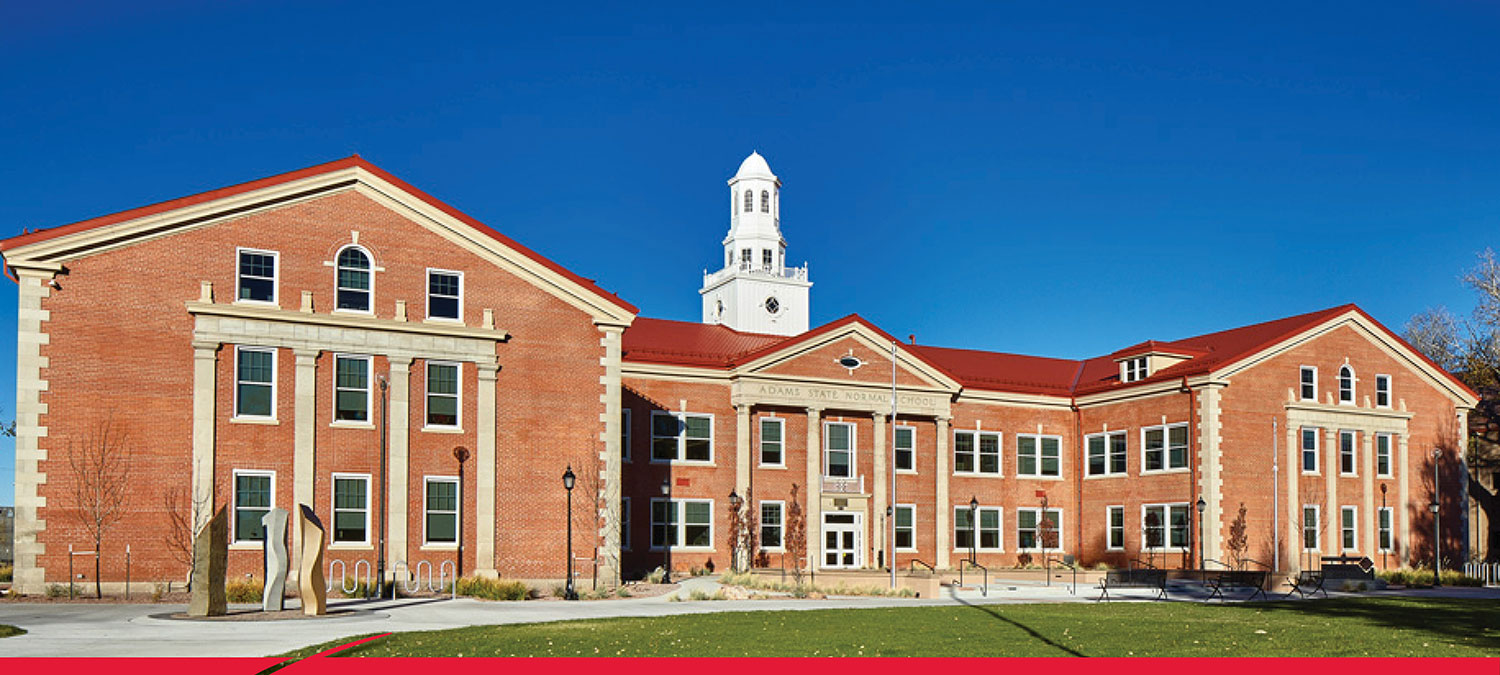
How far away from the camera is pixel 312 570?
1042 inches

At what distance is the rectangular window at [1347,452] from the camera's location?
182 ft

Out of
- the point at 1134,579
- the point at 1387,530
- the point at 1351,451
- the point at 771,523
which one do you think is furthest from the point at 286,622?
the point at 1387,530

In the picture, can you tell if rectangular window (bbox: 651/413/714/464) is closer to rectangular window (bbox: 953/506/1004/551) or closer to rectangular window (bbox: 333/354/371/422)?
rectangular window (bbox: 953/506/1004/551)

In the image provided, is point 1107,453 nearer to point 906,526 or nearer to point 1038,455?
point 1038,455

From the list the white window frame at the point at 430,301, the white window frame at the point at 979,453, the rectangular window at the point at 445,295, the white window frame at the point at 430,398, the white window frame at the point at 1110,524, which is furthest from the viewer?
the white window frame at the point at 1110,524

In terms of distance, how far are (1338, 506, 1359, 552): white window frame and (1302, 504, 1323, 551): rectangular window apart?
4.09ft

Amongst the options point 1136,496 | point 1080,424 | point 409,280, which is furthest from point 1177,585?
point 409,280

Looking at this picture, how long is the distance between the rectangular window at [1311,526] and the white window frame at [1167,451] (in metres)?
5.39

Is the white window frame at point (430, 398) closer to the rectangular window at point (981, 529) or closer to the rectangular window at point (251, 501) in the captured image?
the rectangular window at point (251, 501)

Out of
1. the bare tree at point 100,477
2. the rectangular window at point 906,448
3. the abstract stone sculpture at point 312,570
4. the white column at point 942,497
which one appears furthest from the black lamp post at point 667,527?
the abstract stone sculpture at point 312,570

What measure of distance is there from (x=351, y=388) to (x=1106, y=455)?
32.8 meters

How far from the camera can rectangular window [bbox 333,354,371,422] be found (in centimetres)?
3672

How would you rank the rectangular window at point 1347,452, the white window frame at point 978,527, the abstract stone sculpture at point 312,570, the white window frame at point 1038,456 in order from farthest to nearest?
the white window frame at point 1038,456 < the rectangular window at point 1347,452 < the white window frame at point 978,527 < the abstract stone sculpture at point 312,570

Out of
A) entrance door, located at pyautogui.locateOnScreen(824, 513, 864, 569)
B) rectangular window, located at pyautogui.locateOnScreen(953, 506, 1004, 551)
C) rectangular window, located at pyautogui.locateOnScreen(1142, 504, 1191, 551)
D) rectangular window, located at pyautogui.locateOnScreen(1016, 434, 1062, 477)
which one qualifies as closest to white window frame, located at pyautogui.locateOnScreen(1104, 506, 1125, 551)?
rectangular window, located at pyautogui.locateOnScreen(1142, 504, 1191, 551)
